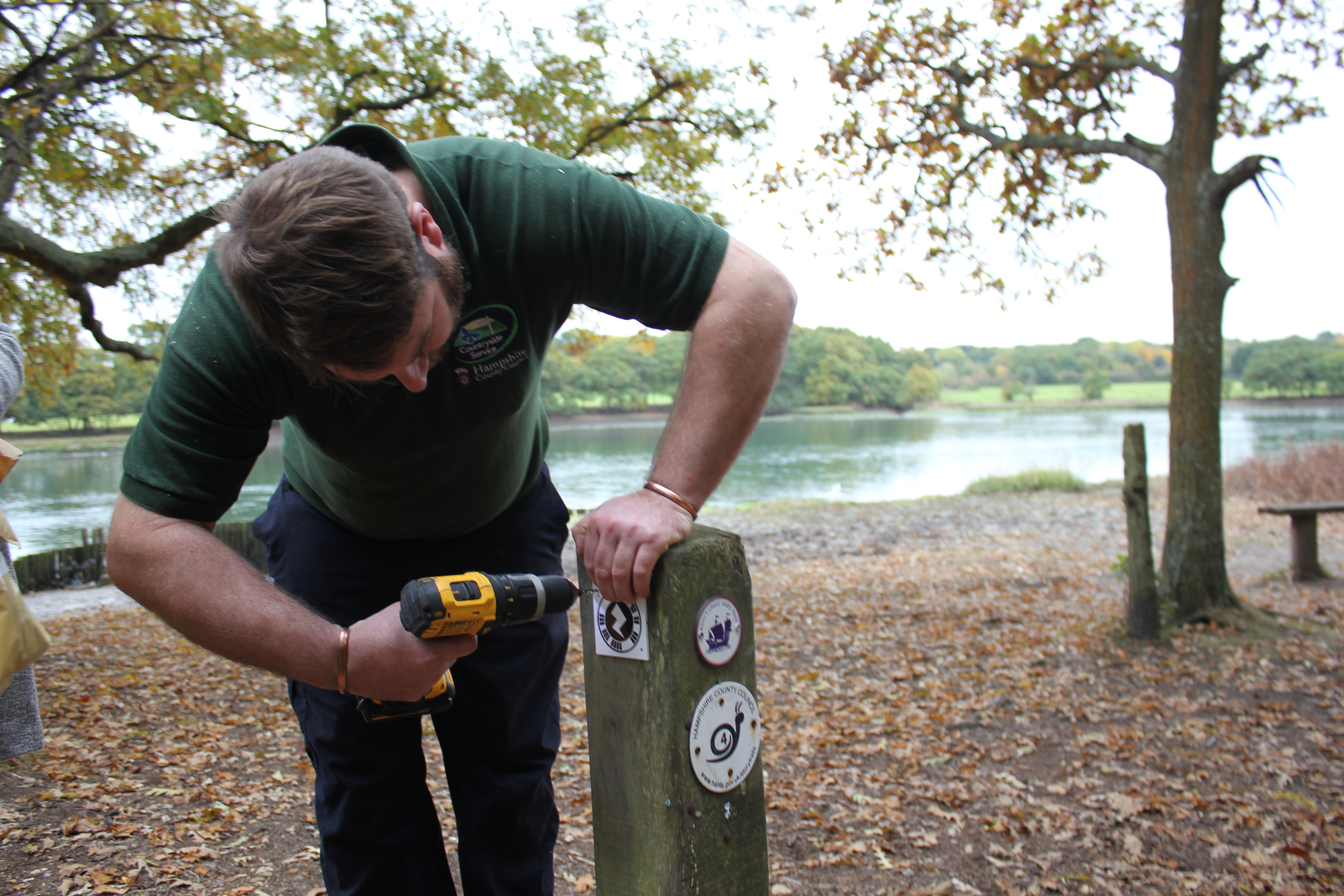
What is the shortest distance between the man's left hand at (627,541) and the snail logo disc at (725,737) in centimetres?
23

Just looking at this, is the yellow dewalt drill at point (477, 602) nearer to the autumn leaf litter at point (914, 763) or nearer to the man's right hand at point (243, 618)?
the man's right hand at point (243, 618)

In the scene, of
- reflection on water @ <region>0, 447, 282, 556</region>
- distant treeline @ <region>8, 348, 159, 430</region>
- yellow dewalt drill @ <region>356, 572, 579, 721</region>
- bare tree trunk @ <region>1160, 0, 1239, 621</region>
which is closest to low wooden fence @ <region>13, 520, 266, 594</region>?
reflection on water @ <region>0, 447, 282, 556</region>

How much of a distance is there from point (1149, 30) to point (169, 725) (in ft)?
29.3

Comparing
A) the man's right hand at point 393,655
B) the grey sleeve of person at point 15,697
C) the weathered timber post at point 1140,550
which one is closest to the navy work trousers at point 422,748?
the man's right hand at point 393,655

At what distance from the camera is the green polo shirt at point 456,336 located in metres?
1.48

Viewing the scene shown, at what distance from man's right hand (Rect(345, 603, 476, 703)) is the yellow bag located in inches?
47.0

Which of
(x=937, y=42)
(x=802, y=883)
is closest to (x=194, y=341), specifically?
(x=802, y=883)

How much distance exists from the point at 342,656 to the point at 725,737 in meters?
0.66

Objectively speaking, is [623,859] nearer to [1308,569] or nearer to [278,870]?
[278,870]

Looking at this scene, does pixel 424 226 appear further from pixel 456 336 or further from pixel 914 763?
pixel 914 763

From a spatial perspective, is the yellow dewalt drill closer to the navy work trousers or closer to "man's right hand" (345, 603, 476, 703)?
"man's right hand" (345, 603, 476, 703)

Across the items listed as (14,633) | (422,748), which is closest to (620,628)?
(422,748)

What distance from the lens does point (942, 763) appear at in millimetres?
4371

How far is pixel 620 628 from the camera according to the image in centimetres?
146
